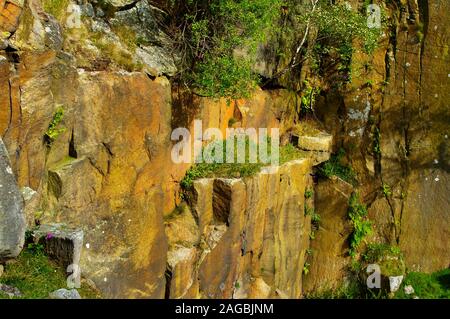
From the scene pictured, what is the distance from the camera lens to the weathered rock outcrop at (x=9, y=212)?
4.80m

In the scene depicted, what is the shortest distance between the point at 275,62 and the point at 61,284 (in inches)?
269

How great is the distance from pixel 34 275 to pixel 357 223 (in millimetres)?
8310

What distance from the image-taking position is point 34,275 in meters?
5.28

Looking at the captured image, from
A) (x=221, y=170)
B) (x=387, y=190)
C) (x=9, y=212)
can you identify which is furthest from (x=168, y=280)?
(x=387, y=190)

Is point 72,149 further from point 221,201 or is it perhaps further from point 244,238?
point 244,238

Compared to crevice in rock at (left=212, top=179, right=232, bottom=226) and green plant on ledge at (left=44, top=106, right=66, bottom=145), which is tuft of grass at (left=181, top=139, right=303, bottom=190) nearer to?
crevice in rock at (left=212, top=179, right=232, bottom=226)

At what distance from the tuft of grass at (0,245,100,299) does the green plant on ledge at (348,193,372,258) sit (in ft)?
25.1

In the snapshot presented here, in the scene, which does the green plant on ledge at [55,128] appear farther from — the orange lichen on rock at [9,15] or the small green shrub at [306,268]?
the small green shrub at [306,268]

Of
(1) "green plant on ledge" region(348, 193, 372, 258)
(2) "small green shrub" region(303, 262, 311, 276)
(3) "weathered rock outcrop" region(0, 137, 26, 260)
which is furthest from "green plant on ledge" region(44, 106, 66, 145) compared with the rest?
(1) "green plant on ledge" region(348, 193, 372, 258)

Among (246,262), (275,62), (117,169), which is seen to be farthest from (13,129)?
(275,62)

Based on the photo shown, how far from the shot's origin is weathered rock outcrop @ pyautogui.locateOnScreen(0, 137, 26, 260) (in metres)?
4.80

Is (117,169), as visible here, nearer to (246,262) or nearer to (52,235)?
(52,235)

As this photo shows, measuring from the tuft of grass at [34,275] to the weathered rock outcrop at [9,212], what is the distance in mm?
276

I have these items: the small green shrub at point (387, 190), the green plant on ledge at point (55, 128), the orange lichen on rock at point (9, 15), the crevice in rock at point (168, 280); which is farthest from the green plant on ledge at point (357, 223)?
the orange lichen on rock at point (9, 15)
